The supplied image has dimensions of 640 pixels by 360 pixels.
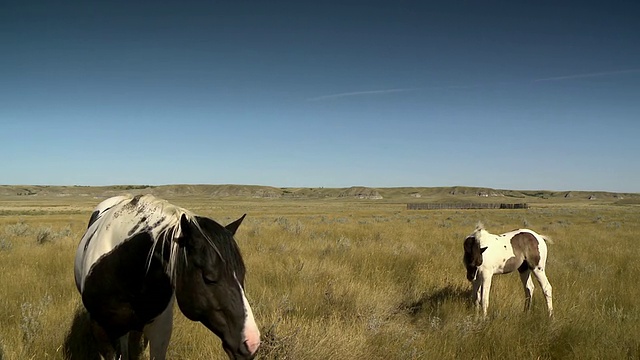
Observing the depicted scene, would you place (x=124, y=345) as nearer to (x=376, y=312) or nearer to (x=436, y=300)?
(x=376, y=312)

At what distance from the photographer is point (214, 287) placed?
2.44 metres

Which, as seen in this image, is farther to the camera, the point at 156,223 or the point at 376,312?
the point at 376,312

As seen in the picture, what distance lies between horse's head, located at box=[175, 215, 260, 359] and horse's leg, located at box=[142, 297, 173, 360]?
859mm

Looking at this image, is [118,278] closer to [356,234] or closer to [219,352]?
[219,352]

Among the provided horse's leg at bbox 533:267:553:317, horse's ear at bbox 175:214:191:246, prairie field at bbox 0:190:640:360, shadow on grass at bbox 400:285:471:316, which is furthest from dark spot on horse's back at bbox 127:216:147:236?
horse's leg at bbox 533:267:553:317

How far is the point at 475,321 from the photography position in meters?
5.04

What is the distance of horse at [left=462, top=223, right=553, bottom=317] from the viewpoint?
5.86 metres

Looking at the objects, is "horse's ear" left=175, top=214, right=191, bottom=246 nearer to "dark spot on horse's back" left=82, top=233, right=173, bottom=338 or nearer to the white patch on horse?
"dark spot on horse's back" left=82, top=233, right=173, bottom=338

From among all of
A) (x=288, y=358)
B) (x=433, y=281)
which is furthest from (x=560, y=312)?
(x=288, y=358)

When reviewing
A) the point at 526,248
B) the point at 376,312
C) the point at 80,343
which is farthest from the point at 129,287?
the point at 526,248

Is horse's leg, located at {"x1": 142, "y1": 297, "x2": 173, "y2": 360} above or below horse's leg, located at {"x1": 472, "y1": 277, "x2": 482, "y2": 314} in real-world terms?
above

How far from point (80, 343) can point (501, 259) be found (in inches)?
237

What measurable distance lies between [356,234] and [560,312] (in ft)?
38.3

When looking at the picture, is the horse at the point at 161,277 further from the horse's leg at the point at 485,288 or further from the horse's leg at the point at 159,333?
the horse's leg at the point at 485,288
